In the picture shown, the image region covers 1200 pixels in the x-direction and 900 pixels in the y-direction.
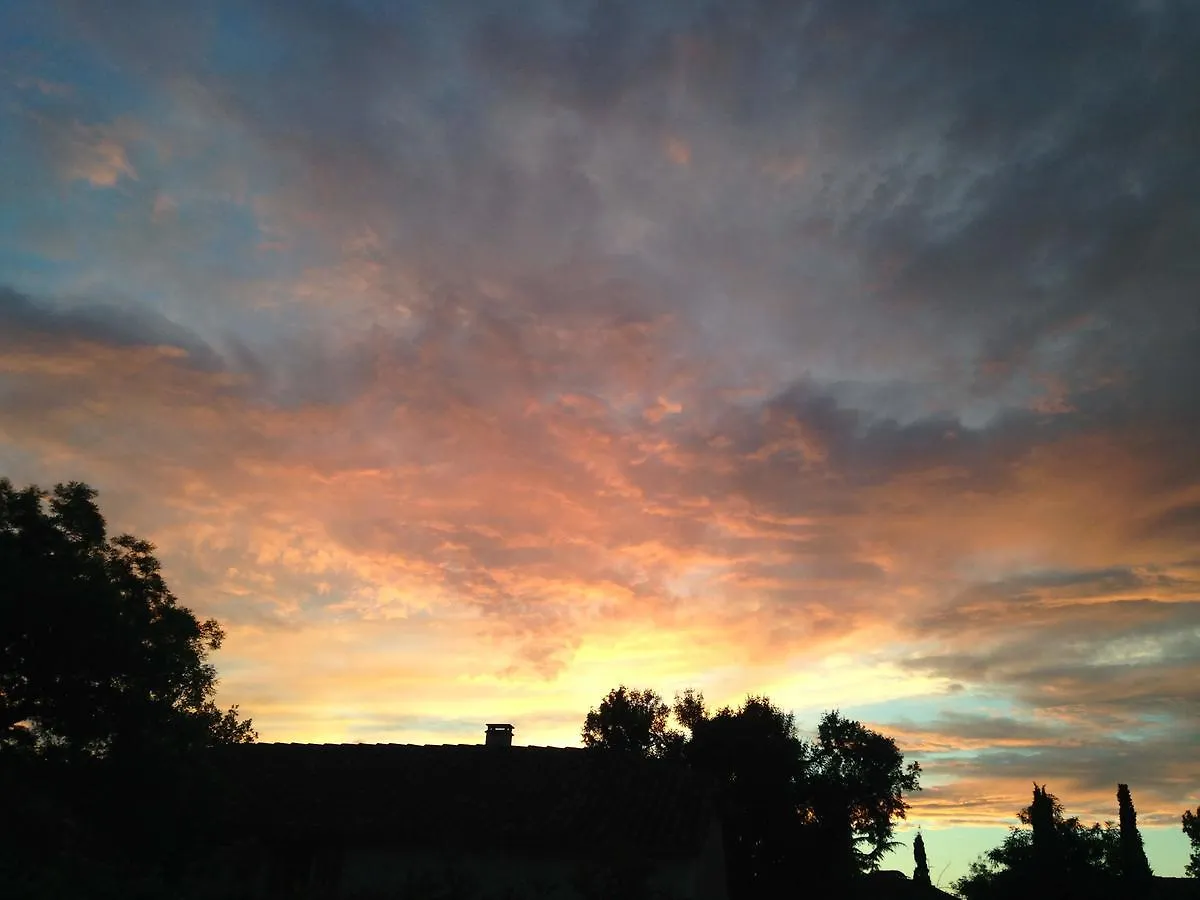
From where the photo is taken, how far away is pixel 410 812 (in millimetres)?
27625

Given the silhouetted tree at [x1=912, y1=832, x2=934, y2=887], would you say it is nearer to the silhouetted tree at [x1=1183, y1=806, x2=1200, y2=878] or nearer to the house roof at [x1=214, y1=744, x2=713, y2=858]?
the silhouetted tree at [x1=1183, y1=806, x2=1200, y2=878]

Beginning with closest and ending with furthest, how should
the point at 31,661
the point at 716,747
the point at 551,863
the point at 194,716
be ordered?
1. the point at 31,661
2. the point at 194,716
3. the point at 551,863
4. the point at 716,747

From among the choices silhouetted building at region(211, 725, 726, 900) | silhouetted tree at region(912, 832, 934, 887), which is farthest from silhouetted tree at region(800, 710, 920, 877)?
silhouetted tree at region(912, 832, 934, 887)

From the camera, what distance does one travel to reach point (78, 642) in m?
20.3

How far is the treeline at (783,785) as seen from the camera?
3866 centimetres

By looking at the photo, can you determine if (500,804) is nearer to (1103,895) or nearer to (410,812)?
(410,812)

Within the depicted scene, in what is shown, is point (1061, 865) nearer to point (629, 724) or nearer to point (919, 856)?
point (629, 724)

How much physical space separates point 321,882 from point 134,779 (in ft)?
45.6

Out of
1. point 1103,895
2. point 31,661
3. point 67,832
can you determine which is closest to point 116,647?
point 31,661

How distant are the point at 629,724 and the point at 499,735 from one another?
1397cm

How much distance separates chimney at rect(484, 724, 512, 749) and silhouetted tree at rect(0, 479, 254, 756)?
15.1 m

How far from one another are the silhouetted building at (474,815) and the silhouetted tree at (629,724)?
14765 millimetres

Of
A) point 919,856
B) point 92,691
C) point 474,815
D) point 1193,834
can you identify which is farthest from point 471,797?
point 919,856

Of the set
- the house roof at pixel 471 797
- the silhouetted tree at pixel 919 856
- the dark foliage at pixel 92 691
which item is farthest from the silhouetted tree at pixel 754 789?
the silhouetted tree at pixel 919 856
